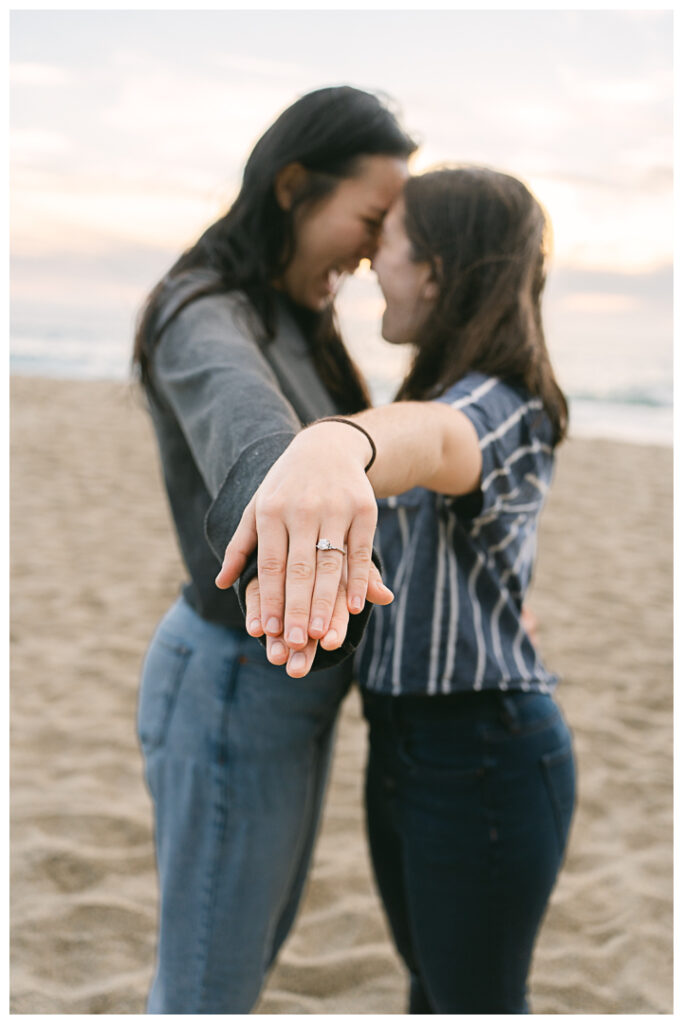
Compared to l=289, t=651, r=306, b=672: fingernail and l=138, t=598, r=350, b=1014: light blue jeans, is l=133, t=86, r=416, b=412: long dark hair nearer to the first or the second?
l=138, t=598, r=350, b=1014: light blue jeans

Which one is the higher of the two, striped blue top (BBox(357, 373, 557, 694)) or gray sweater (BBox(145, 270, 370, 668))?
gray sweater (BBox(145, 270, 370, 668))

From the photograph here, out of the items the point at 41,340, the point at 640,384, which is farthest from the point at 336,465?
the point at 41,340

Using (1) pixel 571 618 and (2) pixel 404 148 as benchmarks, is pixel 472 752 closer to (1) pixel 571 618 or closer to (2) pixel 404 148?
(2) pixel 404 148

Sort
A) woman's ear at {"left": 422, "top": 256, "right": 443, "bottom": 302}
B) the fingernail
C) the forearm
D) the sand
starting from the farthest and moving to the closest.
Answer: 1. the sand
2. woman's ear at {"left": 422, "top": 256, "right": 443, "bottom": 302}
3. the forearm
4. the fingernail

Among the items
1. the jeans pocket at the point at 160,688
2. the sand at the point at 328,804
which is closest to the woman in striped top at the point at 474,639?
the jeans pocket at the point at 160,688

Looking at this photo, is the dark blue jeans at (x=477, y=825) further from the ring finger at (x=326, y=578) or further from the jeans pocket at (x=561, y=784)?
the ring finger at (x=326, y=578)

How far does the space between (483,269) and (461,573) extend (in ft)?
1.76

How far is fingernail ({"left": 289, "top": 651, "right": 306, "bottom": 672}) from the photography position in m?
0.82

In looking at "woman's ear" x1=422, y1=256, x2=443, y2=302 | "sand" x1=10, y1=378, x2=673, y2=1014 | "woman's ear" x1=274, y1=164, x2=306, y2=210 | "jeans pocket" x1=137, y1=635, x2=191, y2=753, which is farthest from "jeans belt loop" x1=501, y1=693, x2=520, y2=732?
"sand" x1=10, y1=378, x2=673, y2=1014

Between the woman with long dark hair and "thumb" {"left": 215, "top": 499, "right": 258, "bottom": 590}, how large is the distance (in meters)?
0.33

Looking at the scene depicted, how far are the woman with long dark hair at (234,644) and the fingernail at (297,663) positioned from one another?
48cm

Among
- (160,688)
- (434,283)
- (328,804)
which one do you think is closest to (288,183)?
(434,283)

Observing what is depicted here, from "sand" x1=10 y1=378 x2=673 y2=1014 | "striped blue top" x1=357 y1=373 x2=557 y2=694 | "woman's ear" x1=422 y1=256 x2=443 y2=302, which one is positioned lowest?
"sand" x1=10 y1=378 x2=673 y2=1014

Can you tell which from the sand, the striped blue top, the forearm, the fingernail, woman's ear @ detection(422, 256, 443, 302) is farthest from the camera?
the sand
